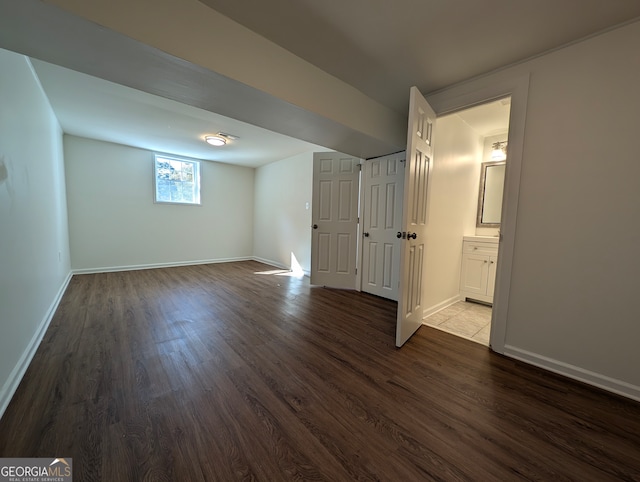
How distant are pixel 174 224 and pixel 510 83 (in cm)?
591

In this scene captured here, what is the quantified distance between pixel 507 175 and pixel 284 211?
412cm

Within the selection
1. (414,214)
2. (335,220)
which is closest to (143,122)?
(335,220)

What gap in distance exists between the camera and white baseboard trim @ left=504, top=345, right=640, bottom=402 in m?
1.55

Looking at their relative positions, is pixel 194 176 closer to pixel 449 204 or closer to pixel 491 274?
pixel 449 204

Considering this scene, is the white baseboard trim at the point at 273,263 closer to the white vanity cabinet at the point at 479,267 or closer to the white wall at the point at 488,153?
the white vanity cabinet at the point at 479,267

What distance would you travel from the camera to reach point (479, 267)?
123 inches

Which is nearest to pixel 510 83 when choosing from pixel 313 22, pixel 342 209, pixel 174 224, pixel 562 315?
pixel 313 22

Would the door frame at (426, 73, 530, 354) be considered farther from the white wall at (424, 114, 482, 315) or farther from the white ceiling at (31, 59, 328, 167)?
the white ceiling at (31, 59, 328, 167)

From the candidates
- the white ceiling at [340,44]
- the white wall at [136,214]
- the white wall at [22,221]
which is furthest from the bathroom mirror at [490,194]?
the white wall at [136,214]

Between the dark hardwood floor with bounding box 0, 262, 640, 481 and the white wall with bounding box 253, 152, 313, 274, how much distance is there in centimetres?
275

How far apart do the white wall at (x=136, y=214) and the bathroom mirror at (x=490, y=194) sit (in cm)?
520

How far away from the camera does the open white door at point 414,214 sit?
1938 millimetres

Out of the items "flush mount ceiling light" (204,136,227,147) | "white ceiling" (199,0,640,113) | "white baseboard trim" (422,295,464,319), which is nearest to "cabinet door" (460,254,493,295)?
"white baseboard trim" (422,295,464,319)

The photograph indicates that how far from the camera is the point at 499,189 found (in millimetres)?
3316
